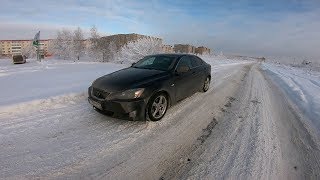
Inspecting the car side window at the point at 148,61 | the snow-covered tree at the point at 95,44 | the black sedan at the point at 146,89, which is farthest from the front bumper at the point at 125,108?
the snow-covered tree at the point at 95,44

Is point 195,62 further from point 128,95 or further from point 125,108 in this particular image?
point 125,108

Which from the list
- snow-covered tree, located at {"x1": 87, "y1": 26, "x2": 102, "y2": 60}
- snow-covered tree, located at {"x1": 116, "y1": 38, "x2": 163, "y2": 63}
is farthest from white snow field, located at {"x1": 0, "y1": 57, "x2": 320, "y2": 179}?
snow-covered tree, located at {"x1": 87, "y1": 26, "x2": 102, "y2": 60}

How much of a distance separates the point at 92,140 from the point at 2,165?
4.45 feet

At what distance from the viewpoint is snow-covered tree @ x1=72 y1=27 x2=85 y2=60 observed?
80375 mm

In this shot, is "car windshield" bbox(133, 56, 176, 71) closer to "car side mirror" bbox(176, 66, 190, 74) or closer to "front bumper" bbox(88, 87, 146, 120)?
"car side mirror" bbox(176, 66, 190, 74)

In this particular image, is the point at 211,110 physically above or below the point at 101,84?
below

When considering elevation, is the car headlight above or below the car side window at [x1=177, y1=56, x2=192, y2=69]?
below

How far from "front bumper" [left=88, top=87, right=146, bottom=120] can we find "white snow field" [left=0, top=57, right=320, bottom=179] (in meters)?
0.23

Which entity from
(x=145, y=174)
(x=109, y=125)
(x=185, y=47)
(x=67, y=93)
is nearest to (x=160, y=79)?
(x=109, y=125)

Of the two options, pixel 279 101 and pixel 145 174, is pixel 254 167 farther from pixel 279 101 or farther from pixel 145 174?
pixel 279 101

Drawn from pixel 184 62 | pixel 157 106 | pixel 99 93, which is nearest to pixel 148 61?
pixel 184 62

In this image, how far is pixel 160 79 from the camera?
5.55m

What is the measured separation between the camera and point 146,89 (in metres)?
5.06

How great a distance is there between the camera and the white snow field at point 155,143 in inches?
136
